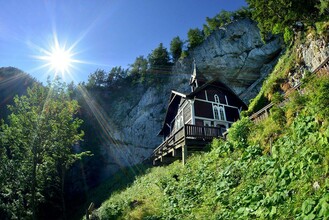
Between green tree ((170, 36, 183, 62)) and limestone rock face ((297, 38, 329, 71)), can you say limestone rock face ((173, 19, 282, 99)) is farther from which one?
limestone rock face ((297, 38, 329, 71))

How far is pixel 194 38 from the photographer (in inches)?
2151

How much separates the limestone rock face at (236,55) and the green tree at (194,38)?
1764mm

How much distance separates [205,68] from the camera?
48750 millimetres

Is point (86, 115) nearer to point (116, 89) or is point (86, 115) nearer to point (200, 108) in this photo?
point (116, 89)

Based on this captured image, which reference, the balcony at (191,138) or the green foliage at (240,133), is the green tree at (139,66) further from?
the green foliage at (240,133)

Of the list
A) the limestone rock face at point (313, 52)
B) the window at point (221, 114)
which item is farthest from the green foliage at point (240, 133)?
the window at point (221, 114)

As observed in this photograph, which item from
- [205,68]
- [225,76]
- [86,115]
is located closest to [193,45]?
[205,68]

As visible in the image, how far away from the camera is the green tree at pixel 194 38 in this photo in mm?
53969

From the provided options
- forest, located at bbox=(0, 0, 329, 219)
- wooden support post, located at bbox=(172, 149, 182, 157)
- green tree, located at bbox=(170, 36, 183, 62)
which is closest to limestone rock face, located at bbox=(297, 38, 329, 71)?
forest, located at bbox=(0, 0, 329, 219)

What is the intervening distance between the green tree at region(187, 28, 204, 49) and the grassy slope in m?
43.6

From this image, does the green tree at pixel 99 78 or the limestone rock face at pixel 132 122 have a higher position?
the green tree at pixel 99 78

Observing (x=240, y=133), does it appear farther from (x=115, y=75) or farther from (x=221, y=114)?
(x=115, y=75)

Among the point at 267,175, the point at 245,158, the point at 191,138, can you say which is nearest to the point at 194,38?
the point at 191,138

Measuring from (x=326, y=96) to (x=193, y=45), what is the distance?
158 ft
